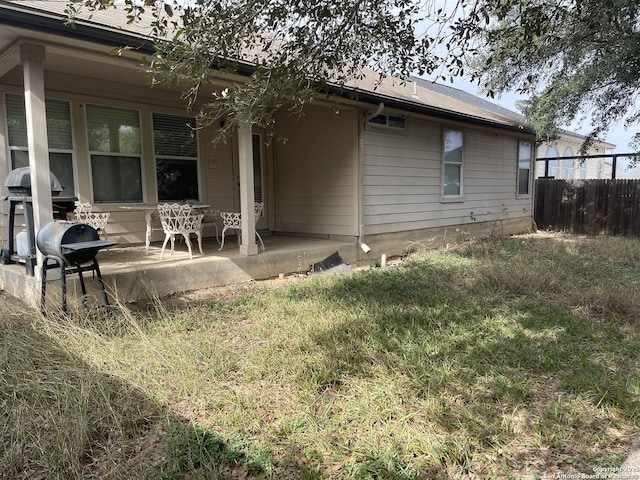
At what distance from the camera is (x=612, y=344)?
335 centimetres

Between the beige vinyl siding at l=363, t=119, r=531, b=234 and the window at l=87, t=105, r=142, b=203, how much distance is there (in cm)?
375

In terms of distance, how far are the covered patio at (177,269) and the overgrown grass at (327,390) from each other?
1.73ft

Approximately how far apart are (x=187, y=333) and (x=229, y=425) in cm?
147

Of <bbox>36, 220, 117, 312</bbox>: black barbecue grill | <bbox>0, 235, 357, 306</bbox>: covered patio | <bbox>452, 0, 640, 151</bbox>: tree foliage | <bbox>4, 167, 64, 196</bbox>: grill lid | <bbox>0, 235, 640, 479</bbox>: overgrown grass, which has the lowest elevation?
<bbox>0, 235, 640, 479</bbox>: overgrown grass

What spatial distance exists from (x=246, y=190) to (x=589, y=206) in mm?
9806

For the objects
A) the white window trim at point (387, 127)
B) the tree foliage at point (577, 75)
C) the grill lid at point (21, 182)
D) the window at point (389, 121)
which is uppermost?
the tree foliage at point (577, 75)

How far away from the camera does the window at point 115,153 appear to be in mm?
6312

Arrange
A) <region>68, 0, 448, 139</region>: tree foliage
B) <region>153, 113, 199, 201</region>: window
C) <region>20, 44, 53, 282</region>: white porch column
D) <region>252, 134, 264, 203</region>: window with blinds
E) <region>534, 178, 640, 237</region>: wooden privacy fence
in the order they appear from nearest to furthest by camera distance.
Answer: <region>68, 0, 448, 139</region>: tree foliage
<region>20, 44, 53, 282</region>: white porch column
<region>153, 113, 199, 201</region>: window
<region>252, 134, 264, 203</region>: window with blinds
<region>534, 178, 640, 237</region>: wooden privacy fence

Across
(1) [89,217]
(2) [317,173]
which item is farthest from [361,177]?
(1) [89,217]

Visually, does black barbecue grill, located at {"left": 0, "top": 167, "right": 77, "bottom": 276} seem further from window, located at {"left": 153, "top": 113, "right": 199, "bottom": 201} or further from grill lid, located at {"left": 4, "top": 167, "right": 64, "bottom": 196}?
window, located at {"left": 153, "top": 113, "right": 199, "bottom": 201}

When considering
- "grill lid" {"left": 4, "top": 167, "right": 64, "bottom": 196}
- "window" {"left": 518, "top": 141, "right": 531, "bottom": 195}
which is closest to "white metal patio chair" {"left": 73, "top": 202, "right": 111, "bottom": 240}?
"grill lid" {"left": 4, "top": 167, "right": 64, "bottom": 196}

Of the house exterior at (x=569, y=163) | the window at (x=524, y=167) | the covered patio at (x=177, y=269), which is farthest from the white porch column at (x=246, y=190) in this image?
the house exterior at (x=569, y=163)

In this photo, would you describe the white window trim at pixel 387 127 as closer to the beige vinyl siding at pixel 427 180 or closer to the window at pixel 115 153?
the beige vinyl siding at pixel 427 180

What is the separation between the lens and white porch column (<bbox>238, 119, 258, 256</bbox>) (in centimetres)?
566
